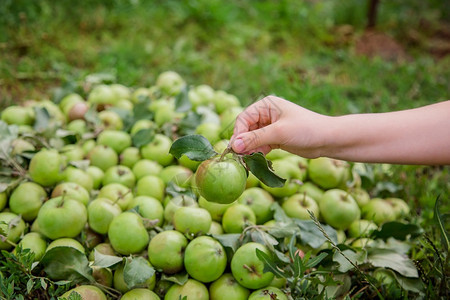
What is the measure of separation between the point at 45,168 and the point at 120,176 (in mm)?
330

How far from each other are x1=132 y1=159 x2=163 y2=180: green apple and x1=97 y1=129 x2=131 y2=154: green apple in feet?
0.53

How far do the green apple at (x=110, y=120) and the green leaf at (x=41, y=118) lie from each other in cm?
27

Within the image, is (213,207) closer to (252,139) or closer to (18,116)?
(252,139)

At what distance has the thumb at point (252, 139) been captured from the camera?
4.15ft

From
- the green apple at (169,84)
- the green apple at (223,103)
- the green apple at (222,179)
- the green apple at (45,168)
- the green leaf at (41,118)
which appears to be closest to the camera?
the green apple at (222,179)

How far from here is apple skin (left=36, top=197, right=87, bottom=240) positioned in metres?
1.56

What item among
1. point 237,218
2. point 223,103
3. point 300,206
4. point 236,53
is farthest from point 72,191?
point 236,53

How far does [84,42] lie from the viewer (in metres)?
3.68

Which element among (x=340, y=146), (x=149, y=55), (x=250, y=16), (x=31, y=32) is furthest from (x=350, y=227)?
(x=250, y=16)

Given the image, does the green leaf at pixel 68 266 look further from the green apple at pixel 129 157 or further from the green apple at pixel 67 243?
the green apple at pixel 129 157

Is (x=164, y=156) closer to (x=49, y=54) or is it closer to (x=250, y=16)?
(x=49, y=54)

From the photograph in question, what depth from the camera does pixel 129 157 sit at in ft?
6.74

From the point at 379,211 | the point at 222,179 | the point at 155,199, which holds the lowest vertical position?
the point at 379,211

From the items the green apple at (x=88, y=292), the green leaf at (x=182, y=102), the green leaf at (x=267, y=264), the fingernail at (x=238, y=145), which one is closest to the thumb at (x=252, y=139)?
the fingernail at (x=238, y=145)
